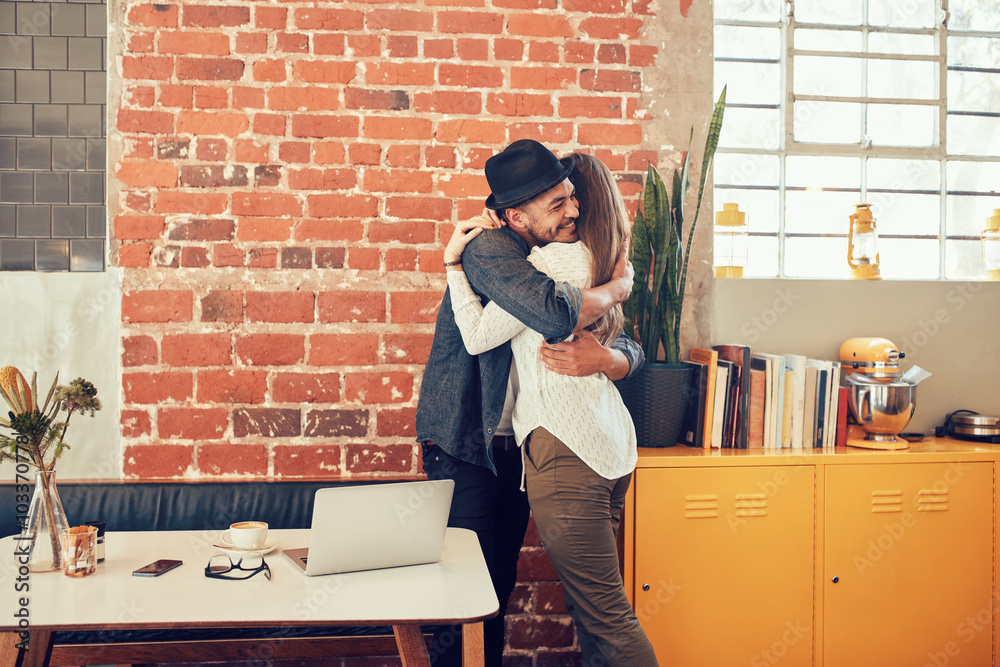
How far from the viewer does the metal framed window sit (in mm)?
2781

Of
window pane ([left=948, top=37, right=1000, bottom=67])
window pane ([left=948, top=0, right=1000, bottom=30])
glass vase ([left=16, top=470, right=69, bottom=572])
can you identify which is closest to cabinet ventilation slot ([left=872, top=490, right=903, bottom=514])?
window pane ([left=948, top=37, right=1000, bottom=67])

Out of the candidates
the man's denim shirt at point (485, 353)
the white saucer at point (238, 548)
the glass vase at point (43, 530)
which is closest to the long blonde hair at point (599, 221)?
the man's denim shirt at point (485, 353)

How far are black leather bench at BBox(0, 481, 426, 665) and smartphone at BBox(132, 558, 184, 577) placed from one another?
69cm

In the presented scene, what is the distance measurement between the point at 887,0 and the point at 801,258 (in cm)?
113

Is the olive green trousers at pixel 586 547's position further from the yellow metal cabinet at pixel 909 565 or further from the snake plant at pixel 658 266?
the yellow metal cabinet at pixel 909 565

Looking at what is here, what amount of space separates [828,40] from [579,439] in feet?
7.21

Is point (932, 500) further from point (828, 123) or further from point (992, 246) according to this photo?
point (828, 123)

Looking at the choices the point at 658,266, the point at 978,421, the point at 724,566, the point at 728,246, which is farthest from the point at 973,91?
the point at 724,566

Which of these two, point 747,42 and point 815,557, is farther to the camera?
point 747,42

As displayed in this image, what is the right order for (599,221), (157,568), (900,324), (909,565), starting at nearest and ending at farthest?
(157,568) < (599,221) < (909,565) < (900,324)

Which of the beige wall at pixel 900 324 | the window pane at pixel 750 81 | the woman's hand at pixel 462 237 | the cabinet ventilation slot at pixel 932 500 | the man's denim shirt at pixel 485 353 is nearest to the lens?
the man's denim shirt at pixel 485 353

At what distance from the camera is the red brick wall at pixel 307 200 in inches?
95.0

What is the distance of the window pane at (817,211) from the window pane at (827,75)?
42 cm

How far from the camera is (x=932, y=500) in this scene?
2.26 meters
